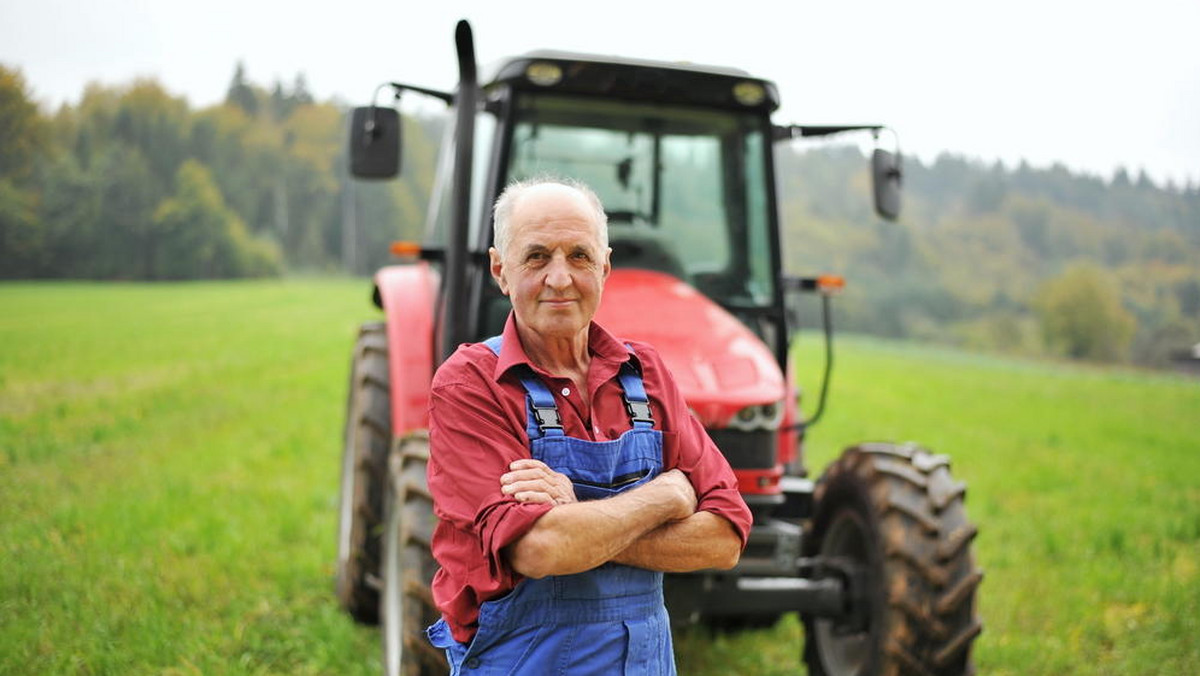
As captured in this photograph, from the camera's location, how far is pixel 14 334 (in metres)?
7.50

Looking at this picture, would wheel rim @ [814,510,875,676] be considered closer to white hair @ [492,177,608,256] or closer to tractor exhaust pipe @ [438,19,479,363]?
tractor exhaust pipe @ [438,19,479,363]

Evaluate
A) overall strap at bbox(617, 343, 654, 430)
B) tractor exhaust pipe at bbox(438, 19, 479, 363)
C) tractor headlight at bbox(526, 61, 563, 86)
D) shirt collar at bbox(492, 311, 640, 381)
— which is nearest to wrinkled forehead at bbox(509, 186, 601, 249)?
shirt collar at bbox(492, 311, 640, 381)

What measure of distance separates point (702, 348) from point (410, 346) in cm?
129

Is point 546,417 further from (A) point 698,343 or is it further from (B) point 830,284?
(B) point 830,284

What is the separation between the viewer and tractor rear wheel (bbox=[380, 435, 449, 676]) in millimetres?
2797

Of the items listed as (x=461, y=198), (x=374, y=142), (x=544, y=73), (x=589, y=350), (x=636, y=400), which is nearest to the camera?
(x=636, y=400)

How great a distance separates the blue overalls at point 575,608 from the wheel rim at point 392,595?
4.86 ft

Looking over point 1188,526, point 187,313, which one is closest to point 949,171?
point 187,313

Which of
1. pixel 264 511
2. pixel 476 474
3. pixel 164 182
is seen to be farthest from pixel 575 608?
pixel 164 182

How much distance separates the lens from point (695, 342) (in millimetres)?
3338

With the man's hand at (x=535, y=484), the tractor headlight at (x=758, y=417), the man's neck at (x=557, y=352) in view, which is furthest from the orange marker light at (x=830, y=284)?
the man's hand at (x=535, y=484)

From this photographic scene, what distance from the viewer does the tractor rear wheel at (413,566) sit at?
2.80m

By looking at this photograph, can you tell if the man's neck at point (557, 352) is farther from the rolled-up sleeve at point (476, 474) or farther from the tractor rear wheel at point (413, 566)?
the tractor rear wheel at point (413, 566)

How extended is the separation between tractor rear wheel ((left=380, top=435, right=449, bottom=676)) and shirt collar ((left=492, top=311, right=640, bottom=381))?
83 centimetres
